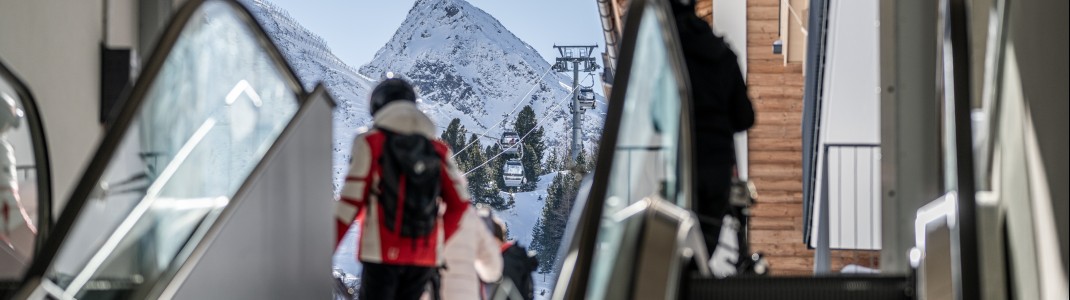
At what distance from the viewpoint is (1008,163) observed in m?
3.71

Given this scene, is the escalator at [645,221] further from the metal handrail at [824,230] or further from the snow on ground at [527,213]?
the snow on ground at [527,213]

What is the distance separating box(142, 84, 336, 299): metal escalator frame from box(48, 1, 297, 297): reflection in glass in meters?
0.03

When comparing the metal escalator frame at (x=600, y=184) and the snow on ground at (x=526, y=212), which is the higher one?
the metal escalator frame at (x=600, y=184)

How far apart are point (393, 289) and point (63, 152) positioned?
399 cm

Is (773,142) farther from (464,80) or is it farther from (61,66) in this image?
(464,80)

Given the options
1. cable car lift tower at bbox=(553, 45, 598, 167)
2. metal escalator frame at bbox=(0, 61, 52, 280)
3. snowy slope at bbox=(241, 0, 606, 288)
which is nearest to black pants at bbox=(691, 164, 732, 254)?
metal escalator frame at bbox=(0, 61, 52, 280)

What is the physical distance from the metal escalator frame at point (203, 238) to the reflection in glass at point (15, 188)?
129cm

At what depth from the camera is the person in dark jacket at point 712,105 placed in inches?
264

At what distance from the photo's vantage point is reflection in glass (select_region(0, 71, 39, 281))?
625cm

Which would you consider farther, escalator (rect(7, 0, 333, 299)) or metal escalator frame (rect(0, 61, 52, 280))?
metal escalator frame (rect(0, 61, 52, 280))

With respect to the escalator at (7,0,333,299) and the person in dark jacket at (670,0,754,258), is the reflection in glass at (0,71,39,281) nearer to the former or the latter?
the escalator at (7,0,333,299)

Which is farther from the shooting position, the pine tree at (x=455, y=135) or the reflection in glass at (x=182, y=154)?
the pine tree at (x=455, y=135)

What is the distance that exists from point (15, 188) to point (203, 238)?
229 centimetres

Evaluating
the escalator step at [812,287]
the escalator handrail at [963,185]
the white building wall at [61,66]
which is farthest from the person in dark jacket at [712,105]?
the white building wall at [61,66]
